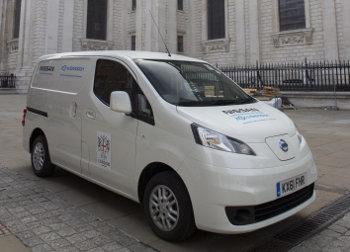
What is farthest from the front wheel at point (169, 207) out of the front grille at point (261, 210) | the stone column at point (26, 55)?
the stone column at point (26, 55)

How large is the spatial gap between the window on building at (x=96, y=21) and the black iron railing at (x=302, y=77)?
44.0 ft

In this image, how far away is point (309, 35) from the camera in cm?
1997

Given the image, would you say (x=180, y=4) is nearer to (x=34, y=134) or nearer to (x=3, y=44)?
(x=3, y=44)

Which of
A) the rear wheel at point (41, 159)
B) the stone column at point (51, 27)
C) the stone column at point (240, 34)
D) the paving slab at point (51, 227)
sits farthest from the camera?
the stone column at point (51, 27)

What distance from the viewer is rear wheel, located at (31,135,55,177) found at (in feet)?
16.7

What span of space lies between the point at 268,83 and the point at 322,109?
3.80 metres

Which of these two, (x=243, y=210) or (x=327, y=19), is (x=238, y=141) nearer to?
(x=243, y=210)

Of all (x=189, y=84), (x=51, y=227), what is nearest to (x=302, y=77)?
(x=189, y=84)

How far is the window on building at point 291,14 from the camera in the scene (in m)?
20.8

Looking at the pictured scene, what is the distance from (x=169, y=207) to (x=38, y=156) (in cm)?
322

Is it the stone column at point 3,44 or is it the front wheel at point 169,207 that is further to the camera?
the stone column at point 3,44

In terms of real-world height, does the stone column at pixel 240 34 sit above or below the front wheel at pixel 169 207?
above

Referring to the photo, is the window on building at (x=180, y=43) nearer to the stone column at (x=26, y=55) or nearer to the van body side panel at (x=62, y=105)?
the stone column at (x=26, y=55)

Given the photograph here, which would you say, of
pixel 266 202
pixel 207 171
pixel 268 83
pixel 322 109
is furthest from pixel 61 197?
pixel 268 83
